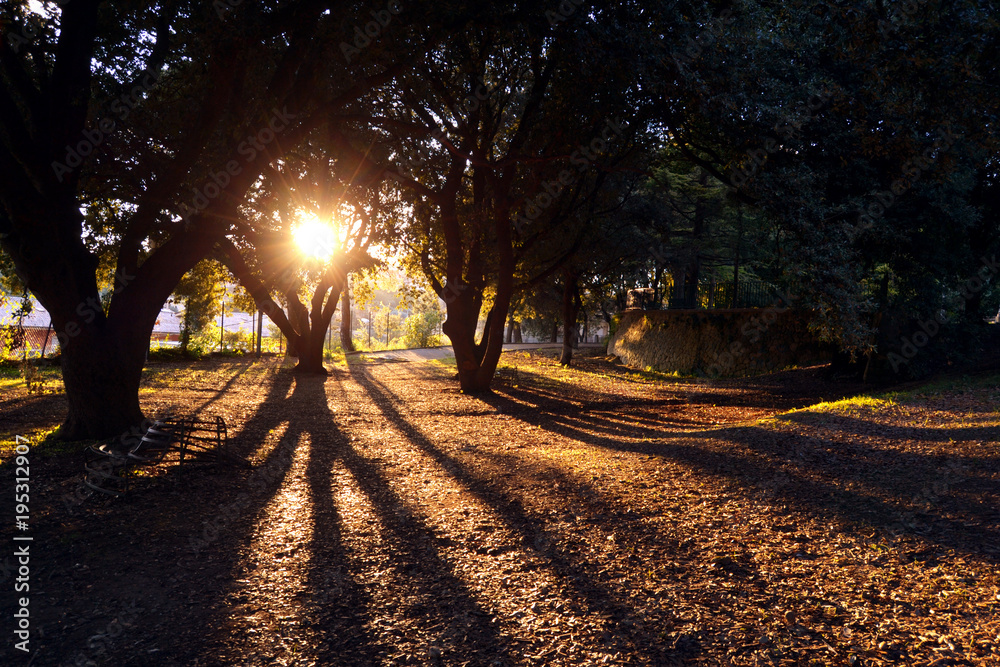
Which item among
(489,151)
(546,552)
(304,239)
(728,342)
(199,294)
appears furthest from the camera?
(199,294)

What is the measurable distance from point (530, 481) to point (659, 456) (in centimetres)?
154

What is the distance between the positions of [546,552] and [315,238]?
48.8 ft

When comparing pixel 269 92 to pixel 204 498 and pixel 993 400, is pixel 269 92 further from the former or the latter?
pixel 993 400

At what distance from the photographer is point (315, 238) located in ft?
55.7

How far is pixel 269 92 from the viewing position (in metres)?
7.73

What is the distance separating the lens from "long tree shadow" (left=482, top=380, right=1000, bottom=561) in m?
3.84

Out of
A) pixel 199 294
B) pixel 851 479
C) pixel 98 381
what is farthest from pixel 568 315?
pixel 851 479

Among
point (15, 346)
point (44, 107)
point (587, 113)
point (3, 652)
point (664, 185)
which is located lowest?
point (3, 652)

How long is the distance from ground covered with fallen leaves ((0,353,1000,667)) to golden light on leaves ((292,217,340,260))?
8733 mm

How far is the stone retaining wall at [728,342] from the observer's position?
1622 cm

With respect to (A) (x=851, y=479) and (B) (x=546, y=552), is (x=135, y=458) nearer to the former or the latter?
(B) (x=546, y=552)

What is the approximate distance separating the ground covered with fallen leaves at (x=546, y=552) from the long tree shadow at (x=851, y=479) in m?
0.02

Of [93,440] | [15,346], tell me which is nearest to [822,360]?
[93,440]

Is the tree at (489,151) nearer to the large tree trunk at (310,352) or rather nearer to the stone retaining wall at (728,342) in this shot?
the large tree trunk at (310,352)
